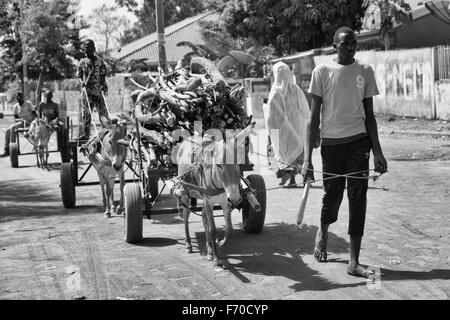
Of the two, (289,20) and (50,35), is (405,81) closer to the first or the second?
(289,20)

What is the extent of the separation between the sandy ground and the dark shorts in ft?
1.78

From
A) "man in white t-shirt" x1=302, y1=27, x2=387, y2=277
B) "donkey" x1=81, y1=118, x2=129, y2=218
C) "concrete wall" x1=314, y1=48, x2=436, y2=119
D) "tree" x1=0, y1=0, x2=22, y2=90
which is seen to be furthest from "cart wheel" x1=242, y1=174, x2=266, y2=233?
"tree" x1=0, y1=0, x2=22, y2=90

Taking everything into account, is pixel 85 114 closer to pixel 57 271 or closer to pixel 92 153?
pixel 92 153

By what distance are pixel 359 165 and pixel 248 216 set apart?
2.32 m

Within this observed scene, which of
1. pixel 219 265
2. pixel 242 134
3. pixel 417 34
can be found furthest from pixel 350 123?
pixel 417 34

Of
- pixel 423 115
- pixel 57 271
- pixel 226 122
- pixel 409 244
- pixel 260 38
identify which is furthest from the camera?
pixel 260 38

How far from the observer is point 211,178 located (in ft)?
21.7

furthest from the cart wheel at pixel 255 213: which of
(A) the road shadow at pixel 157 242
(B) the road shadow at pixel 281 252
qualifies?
(A) the road shadow at pixel 157 242

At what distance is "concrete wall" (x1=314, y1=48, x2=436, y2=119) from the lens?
21328 mm

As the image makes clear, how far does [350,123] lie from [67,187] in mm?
5906

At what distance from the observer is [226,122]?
7.89 m

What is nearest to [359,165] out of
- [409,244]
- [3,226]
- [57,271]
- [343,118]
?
[343,118]

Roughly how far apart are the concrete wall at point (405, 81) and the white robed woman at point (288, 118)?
35.9ft

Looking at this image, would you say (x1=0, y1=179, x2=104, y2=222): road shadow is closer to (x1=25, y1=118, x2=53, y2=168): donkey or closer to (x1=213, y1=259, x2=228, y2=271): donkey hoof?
(x1=25, y1=118, x2=53, y2=168): donkey
